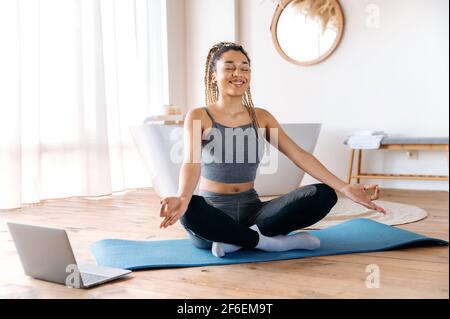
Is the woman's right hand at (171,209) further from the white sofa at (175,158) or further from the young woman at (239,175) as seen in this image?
the white sofa at (175,158)

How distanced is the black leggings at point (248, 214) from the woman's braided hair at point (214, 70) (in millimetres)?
329

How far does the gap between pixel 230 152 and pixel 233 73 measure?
0.30m

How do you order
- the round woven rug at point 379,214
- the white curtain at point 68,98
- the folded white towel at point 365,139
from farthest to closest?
the folded white towel at point 365,139
the white curtain at point 68,98
the round woven rug at point 379,214

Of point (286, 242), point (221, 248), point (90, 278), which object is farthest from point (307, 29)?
point (90, 278)

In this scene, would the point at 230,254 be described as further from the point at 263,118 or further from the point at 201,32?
the point at 201,32

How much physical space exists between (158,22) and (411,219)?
308cm

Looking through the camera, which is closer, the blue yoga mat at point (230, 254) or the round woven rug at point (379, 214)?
the blue yoga mat at point (230, 254)

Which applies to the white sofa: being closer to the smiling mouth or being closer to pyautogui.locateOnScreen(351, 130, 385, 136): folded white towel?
pyautogui.locateOnScreen(351, 130, 385, 136): folded white towel

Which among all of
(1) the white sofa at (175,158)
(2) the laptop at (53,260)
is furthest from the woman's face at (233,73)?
(1) the white sofa at (175,158)

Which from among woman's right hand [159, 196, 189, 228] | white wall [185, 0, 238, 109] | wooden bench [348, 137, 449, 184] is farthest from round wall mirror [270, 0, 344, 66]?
woman's right hand [159, 196, 189, 228]

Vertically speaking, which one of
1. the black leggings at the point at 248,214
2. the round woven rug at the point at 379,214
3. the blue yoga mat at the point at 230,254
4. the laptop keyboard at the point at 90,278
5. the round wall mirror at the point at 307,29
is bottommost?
the round woven rug at the point at 379,214

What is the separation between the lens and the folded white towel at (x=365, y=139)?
4035 mm

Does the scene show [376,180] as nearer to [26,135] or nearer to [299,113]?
[299,113]

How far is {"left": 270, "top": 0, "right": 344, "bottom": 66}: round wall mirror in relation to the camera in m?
4.59
